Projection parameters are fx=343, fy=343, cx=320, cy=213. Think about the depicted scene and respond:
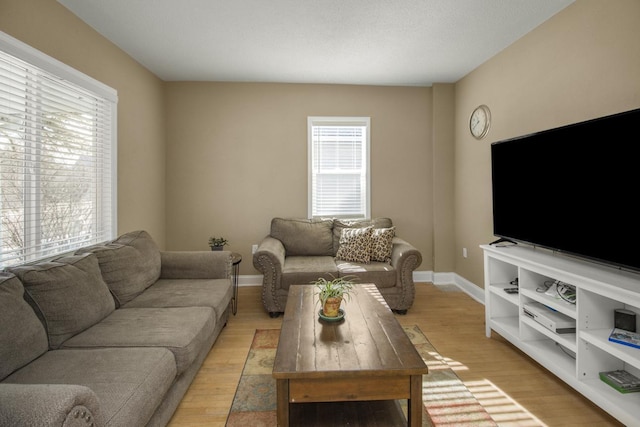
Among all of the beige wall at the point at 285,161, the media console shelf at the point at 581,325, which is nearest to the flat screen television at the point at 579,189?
the media console shelf at the point at 581,325

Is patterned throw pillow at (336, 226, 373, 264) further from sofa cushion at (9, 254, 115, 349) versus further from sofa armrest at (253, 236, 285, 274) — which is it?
sofa cushion at (9, 254, 115, 349)

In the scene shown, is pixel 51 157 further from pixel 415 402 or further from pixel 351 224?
pixel 351 224

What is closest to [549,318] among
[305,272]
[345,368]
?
[345,368]

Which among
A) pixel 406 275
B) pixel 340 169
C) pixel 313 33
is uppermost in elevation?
pixel 313 33

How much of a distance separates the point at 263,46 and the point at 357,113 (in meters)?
1.64

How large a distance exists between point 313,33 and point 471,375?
299 centimetres

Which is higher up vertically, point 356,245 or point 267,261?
point 356,245

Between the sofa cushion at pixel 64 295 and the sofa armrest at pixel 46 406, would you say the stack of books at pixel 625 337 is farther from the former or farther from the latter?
the sofa cushion at pixel 64 295

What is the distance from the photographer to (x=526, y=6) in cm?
263

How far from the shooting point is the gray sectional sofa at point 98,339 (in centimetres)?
112

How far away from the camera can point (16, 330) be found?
1584mm

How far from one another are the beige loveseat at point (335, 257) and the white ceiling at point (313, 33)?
182 cm

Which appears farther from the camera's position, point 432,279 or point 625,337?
point 432,279

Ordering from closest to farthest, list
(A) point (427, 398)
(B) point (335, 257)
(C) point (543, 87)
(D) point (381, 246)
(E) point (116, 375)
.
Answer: (E) point (116, 375)
(A) point (427, 398)
(C) point (543, 87)
(D) point (381, 246)
(B) point (335, 257)
